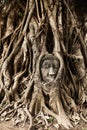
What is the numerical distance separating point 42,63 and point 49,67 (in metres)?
0.14

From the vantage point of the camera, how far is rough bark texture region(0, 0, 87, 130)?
505 centimetres

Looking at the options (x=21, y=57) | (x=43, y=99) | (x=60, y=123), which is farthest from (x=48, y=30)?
(x=60, y=123)

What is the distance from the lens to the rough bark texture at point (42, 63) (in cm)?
505

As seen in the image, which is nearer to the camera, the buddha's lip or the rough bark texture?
Result: the rough bark texture

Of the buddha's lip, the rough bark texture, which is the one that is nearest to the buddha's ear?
the rough bark texture

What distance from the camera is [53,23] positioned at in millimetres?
5707

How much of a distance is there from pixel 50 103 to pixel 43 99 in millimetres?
130

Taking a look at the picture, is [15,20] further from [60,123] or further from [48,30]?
[60,123]

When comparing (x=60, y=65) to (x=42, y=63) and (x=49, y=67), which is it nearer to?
(x=49, y=67)

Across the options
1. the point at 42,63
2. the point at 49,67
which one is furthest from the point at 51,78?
the point at 42,63

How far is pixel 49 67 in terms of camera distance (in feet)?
17.5

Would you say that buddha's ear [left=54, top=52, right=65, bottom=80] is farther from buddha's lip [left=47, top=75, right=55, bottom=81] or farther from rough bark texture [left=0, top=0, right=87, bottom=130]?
buddha's lip [left=47, top=75, right=55, bottom=81]

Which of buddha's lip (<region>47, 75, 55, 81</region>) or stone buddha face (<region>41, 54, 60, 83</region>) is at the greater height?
stone buddha face (<region>41, 54, 60, 83</region>)

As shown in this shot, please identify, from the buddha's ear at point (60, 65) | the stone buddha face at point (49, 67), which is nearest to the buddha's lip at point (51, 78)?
the stone buddha face at point (49, 67)
